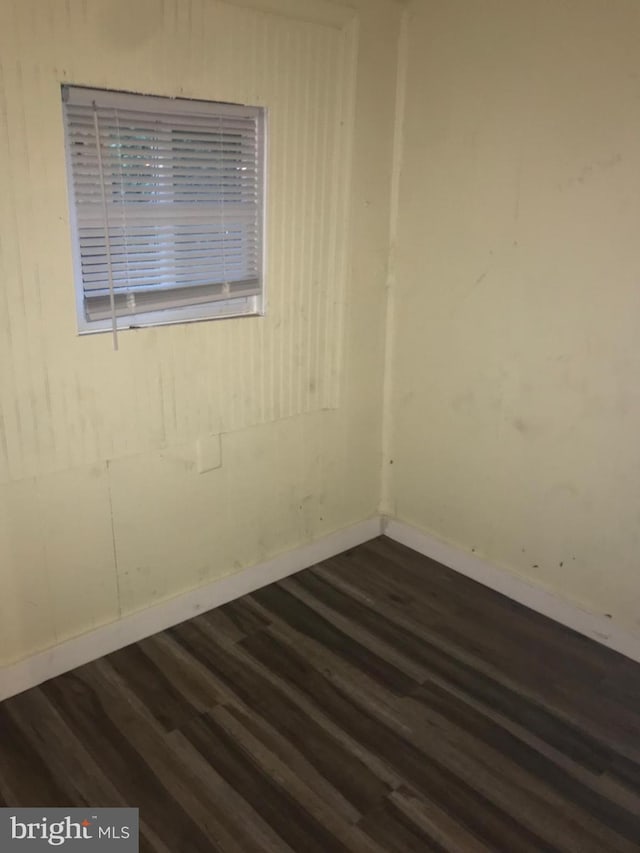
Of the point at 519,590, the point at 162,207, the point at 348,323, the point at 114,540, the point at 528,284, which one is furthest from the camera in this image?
the point at 348,323

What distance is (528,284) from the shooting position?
8.21 feet

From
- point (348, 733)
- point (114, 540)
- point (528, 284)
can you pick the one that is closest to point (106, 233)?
point (114, 540)

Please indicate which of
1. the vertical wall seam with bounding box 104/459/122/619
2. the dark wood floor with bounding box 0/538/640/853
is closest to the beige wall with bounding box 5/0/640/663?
the vertical wall seam with bounding box 104/459/122/619

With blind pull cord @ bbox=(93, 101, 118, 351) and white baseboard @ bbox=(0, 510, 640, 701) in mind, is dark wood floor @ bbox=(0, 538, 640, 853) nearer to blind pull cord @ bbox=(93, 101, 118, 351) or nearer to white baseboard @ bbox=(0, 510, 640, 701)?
white baseboard @ bbox=(0, 510, 640, 701)

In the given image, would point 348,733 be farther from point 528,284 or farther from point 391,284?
point 391,284

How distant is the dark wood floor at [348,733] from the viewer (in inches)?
72.3

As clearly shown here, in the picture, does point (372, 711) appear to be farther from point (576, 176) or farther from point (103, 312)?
point (576, 176)

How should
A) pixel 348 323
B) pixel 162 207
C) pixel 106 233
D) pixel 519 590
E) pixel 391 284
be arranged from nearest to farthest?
pixel 106 233 < pixel 162 207 < pixel 519 590 < pixel 348 323 < pixel 391 284

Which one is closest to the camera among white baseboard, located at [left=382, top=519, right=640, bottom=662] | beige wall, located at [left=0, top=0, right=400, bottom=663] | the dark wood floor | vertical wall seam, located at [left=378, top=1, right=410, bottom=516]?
the dark wood floor

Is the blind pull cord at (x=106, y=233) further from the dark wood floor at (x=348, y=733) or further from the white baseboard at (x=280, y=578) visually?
the dark wood floor at (x=348, y=733)

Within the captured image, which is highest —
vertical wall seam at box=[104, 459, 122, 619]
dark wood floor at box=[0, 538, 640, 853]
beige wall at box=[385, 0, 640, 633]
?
beige wall at box=[385, 0, 640, 633]

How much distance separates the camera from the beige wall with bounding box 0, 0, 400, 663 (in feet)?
6.47

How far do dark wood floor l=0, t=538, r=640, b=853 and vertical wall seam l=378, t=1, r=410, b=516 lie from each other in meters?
0.62

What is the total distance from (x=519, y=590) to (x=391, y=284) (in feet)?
4.35
